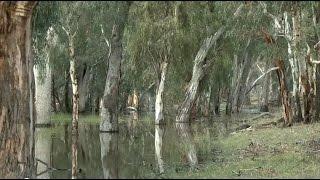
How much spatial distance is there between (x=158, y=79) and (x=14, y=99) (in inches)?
851

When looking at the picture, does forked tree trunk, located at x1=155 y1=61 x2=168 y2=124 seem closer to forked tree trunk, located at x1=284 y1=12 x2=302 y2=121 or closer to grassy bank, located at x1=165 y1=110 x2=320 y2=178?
forked tree trunk, located at x1=284 y1=12 x2=302 y2=121

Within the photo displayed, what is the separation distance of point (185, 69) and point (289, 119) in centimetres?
792

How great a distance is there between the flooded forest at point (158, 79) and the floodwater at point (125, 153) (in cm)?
4

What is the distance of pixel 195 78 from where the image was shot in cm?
2964

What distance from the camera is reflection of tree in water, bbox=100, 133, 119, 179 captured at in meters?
12.3

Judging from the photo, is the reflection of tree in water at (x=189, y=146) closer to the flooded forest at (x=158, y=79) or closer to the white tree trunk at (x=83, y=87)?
the flooded forest at (x=158, y=79)

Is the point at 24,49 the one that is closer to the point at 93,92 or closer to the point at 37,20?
the point at 37,20

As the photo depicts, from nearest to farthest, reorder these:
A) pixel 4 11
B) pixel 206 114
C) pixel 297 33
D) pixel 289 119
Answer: pixel 4 11 → pixel 297 33 → pixel 289 119 → pixel 206 114

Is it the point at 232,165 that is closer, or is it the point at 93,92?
the point at 232,165

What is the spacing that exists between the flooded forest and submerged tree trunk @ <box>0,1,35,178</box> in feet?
0.05

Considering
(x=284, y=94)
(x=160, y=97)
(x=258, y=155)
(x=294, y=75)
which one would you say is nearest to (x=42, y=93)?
(x=160, y=97)

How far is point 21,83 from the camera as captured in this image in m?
9.41

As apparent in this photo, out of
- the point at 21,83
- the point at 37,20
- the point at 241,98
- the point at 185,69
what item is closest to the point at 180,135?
the point at 185,69

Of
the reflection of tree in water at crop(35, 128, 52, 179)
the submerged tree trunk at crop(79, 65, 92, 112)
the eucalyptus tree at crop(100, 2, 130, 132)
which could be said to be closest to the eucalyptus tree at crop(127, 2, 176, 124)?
the eucalyptus tree at crop(100, 2, 130, 132)
